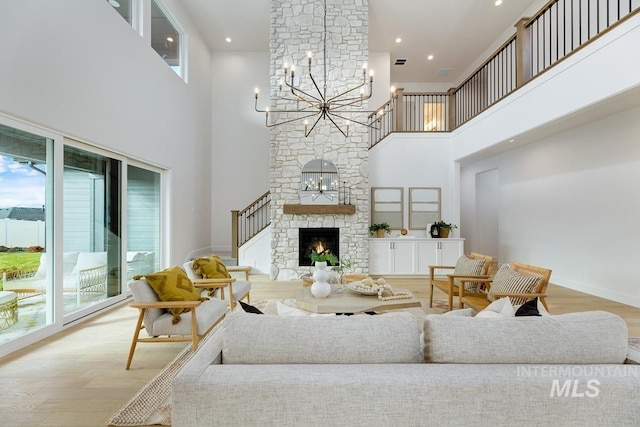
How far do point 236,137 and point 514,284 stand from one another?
764 cm

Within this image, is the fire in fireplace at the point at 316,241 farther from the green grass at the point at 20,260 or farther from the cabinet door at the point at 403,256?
the green grass at the point at 20,260

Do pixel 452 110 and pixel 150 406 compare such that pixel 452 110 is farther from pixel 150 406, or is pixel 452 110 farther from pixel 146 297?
pixel 150 406

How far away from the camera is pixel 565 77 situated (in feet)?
13.4

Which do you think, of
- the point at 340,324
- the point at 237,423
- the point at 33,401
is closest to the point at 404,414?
the point at 340,324

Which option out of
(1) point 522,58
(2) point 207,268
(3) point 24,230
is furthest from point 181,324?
(1) point 522,58

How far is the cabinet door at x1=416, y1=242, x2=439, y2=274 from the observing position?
690cm

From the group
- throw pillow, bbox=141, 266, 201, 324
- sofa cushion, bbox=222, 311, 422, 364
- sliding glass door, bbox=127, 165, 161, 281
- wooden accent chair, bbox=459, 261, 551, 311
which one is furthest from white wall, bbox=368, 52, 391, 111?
sofa cushion, bbox=222, 311, 422, 364

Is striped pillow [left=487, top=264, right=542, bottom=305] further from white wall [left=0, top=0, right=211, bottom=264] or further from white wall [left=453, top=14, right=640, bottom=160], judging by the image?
white wall [left=0, top=0, right=211, bottom=264]

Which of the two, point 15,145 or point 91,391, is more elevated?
point 15,145

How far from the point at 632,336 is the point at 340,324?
398cm

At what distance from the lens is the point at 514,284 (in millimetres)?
3299

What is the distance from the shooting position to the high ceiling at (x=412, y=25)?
6.84m

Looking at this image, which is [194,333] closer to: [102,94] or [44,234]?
[44,234]

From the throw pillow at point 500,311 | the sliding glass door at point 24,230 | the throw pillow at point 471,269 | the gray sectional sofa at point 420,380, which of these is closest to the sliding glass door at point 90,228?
the sliding glass door at point 24,230
